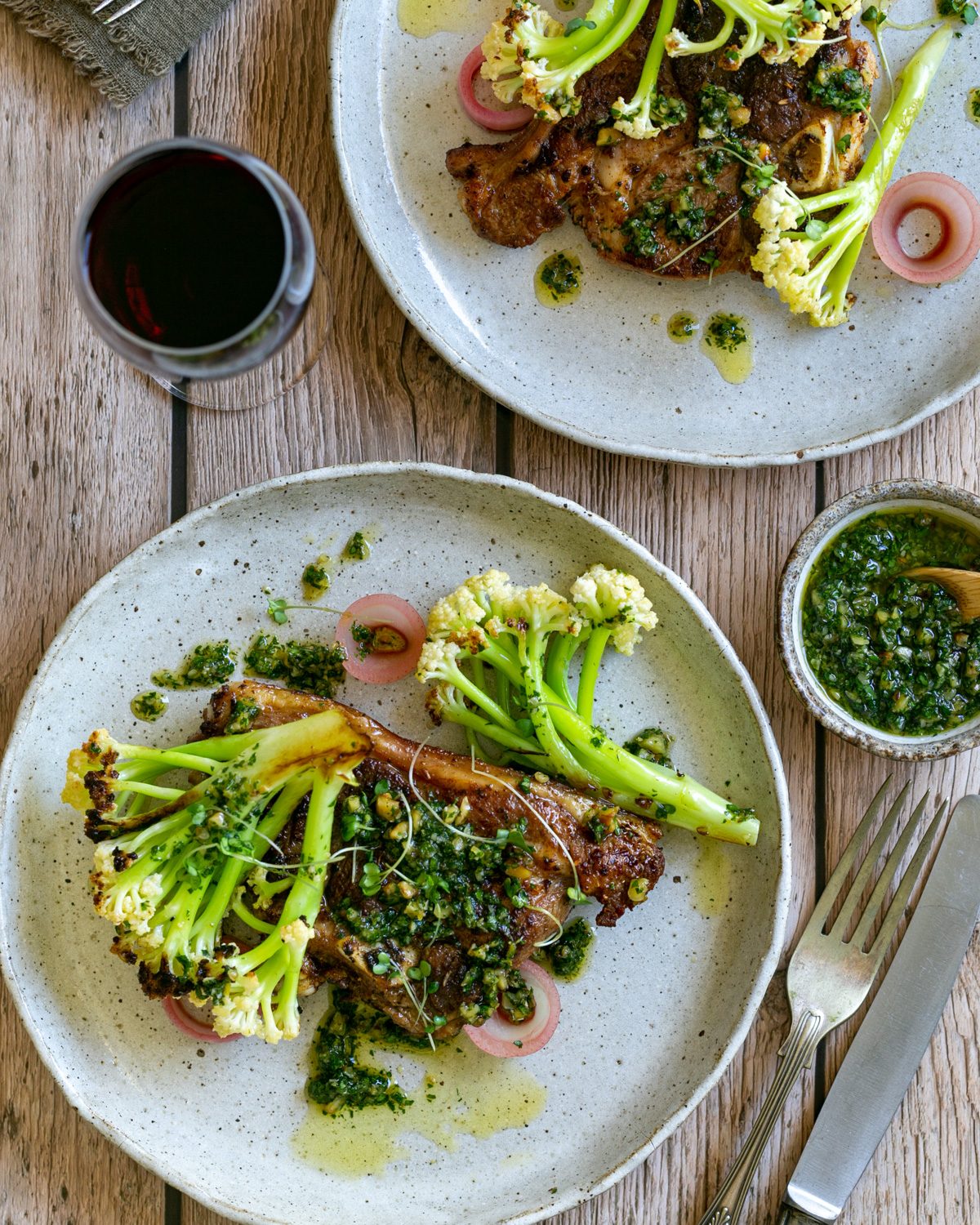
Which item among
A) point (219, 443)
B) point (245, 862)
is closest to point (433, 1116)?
point (245, 862)

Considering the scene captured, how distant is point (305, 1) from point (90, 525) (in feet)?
4.35

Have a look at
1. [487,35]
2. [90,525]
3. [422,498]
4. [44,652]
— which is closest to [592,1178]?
[422,498]

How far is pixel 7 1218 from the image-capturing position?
97.6 inches

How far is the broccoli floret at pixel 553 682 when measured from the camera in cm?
227

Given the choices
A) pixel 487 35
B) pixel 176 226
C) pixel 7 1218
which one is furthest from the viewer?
pixel 7 1218

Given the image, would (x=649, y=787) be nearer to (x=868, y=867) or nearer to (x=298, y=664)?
(x=868, y=867)

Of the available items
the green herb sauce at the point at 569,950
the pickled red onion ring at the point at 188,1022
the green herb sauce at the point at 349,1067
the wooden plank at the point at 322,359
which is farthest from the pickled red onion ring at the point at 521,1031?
the wooden plank at the point at 322,359

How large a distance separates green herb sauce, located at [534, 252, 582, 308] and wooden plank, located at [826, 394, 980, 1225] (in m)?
0.75

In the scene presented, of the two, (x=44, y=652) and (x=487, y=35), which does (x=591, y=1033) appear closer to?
(x=44, y=652)

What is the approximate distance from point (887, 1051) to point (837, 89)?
7.07 feet

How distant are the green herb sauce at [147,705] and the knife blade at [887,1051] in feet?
5.83

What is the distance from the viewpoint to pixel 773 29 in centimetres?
224

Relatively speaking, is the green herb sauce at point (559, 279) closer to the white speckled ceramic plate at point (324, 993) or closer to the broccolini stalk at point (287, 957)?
the white speckled ceramic plate at point (324, 993)

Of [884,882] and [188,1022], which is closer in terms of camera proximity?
[188,1022]
